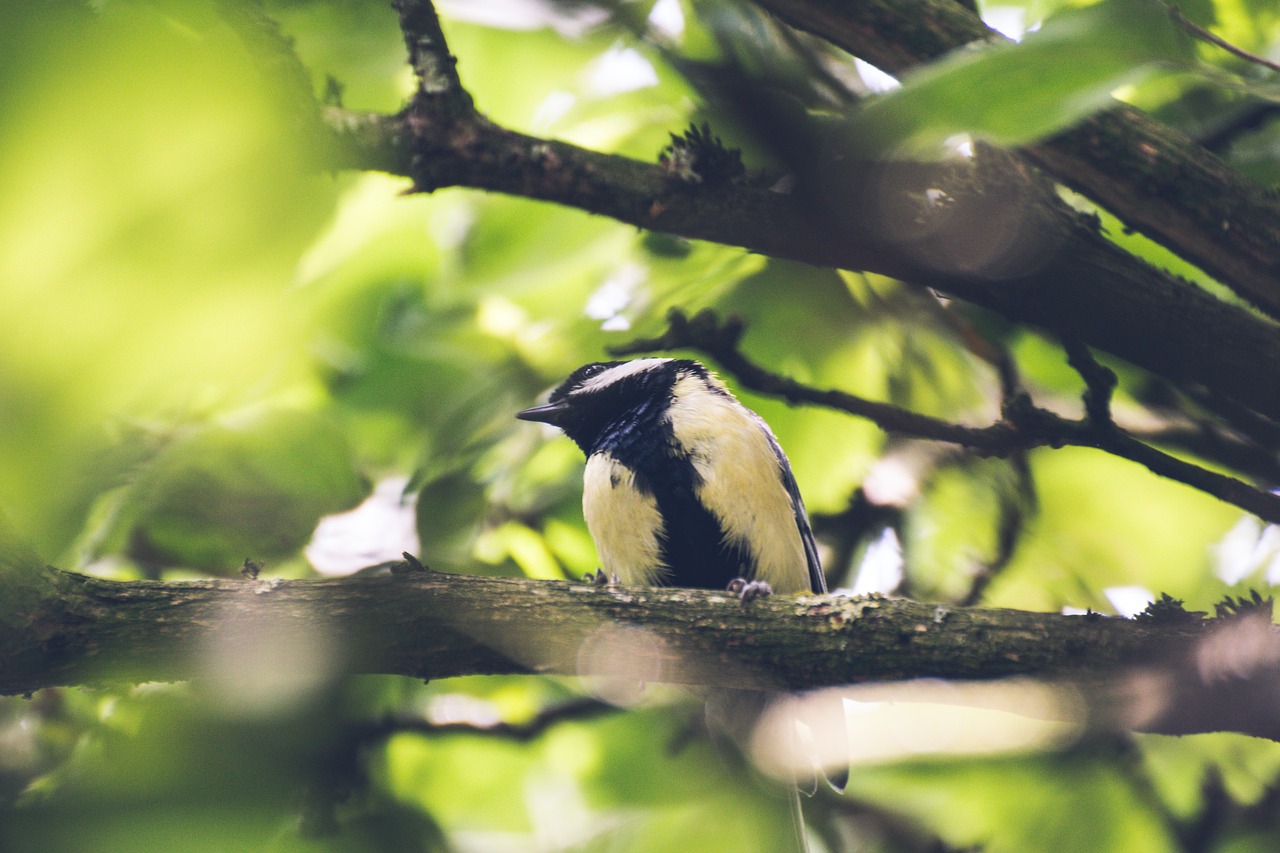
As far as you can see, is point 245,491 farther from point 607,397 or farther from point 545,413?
point 607,397

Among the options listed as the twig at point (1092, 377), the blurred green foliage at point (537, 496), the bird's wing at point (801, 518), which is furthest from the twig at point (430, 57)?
the twig at point (1092, 377)

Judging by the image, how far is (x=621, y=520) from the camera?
3.03 m

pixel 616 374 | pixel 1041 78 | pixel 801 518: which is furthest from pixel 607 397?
pixel 1041 78

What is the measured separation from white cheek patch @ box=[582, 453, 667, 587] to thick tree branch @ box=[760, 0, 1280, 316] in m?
1.44

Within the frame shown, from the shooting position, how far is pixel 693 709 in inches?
123

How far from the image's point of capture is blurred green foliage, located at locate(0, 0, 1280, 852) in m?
2.39

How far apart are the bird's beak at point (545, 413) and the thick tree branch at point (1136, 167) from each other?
1.43 meters

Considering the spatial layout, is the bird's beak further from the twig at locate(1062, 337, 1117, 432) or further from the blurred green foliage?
the twig at locate(1062, 337, 1117, 432)

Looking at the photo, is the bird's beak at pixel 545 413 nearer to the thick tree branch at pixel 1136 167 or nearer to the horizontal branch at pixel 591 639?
the horizontal branch at pixel 591 639

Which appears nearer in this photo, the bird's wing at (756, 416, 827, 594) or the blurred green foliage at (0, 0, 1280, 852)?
the blurred green foliage at (0, 0, 1280, 852)

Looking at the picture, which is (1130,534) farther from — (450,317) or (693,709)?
(450,317)

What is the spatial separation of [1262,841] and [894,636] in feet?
4.70

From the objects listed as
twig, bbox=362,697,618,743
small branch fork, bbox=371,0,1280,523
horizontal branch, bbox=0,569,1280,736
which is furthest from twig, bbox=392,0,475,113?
twig, bbox=362,697,618,743

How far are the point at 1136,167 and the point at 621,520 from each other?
1.71 meters
